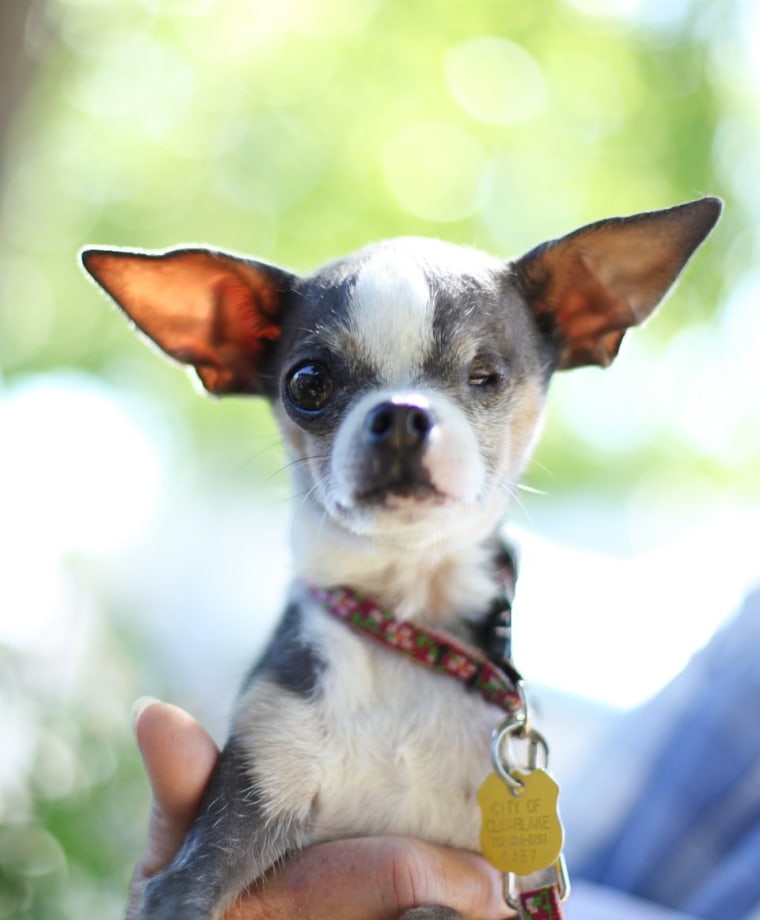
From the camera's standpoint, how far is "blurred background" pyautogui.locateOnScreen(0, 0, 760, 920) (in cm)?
405

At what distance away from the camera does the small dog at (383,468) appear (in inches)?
54.4

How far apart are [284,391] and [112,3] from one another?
11.8 ft

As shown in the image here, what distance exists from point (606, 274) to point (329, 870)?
3.60ft

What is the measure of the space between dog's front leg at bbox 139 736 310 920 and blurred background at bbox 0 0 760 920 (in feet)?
6.69

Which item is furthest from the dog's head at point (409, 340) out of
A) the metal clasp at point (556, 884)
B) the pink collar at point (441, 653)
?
the metal clasp at point (556, 884)

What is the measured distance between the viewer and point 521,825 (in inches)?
53.7

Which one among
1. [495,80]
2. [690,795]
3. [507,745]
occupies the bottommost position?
[690,795]

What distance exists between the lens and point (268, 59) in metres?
4.59

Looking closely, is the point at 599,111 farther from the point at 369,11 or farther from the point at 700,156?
the point at 369,11

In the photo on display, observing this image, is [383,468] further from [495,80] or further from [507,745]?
[495,80]

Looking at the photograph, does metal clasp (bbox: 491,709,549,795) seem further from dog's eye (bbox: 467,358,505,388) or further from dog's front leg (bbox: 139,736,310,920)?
dog's eye (bbox: 467,358,505,388)

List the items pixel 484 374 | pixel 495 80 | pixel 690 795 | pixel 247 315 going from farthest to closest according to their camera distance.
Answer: pixel 495 80 → pixel 690 795 → pixel 247 315 → pixel 484 374

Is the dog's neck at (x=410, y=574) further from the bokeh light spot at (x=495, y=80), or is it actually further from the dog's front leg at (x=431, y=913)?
the bokeh light spot at (x=495, y=80)

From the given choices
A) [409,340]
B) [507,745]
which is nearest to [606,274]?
[409,340]
